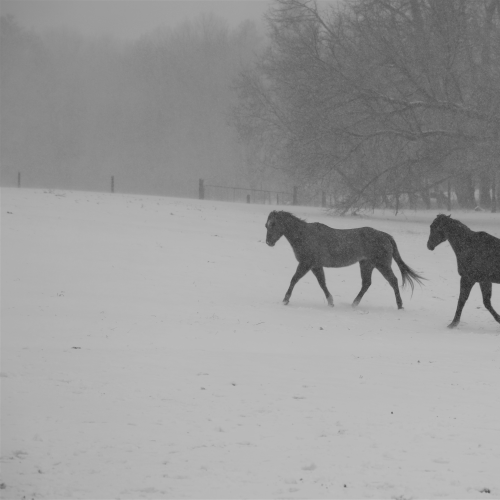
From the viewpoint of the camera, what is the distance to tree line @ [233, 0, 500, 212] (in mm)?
27516

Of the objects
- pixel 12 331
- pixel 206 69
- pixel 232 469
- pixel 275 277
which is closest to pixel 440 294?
pixel 275 277

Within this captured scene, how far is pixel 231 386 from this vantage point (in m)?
7.79

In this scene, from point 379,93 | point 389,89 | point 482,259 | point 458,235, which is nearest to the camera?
point 482,259

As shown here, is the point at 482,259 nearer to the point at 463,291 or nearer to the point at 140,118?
the point at 463,291

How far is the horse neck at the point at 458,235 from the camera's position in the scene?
39.2 feet

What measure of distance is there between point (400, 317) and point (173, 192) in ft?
191

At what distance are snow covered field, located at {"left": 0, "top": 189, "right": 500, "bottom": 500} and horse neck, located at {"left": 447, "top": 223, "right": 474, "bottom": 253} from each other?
1.22 meters

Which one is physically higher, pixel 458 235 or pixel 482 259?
pixel 458 235

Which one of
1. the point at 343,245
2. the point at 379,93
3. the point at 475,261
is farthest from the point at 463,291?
the point at 379,93

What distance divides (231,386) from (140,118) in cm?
6666

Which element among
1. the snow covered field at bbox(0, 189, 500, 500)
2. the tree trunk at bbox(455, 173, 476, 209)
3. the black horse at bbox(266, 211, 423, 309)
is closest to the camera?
the snow covered field at bbox(0, 189, 500, 500)

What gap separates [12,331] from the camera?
9.98 metres

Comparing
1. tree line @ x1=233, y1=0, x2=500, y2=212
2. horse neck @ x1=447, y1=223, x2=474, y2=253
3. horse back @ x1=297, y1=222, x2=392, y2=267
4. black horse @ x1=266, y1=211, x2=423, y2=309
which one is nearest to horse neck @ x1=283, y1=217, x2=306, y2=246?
black horse @ x1=266, y1=211, x2=423, y2=309

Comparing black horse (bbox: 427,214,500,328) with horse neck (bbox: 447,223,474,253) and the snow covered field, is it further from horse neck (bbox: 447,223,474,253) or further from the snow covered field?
the snow covered field
